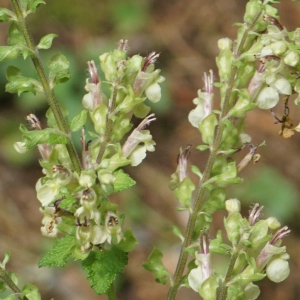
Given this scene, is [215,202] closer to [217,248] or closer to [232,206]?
[232,206]

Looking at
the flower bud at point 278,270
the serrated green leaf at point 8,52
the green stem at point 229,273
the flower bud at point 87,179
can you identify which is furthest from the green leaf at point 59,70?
the flower bud at point 278,270

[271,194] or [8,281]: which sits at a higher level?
[8,281]

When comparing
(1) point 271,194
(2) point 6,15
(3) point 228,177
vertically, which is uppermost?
(2) point 6,15

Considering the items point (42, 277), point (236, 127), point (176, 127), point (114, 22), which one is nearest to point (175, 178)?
point (236, 127)

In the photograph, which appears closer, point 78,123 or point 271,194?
point 78,123

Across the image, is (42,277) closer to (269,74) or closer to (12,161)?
(12,161)

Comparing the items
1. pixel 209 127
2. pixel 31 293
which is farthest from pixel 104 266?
pixel 209 127

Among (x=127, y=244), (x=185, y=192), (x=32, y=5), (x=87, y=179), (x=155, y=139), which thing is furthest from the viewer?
(x=155, y=139)
